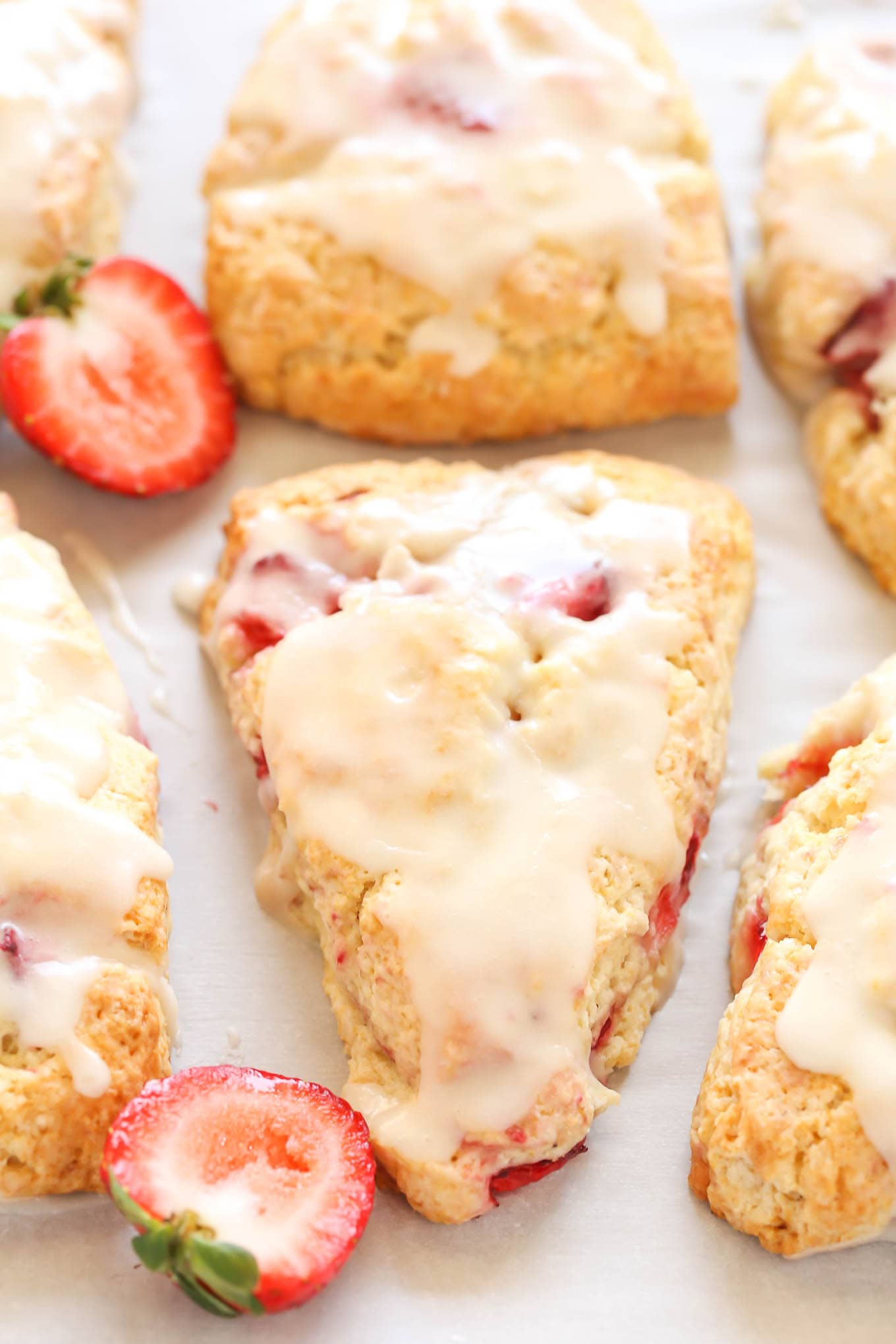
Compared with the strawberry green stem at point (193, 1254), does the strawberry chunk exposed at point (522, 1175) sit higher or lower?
lower

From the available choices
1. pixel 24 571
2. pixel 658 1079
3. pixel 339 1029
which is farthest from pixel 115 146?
pixel 658 1079

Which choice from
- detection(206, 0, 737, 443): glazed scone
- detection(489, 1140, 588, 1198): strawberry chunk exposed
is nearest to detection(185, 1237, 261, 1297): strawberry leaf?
detection(489, 1140, 588, 1198): strawberry chunk exposed

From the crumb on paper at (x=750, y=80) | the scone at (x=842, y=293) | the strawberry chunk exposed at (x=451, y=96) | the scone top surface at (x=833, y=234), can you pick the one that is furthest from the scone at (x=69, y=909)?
the crumb on paper at (x=750, y=80)

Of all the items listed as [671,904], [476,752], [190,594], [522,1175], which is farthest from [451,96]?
[522,1175]

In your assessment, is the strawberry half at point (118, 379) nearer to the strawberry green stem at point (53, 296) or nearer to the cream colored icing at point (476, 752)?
the strawberry green stem at point (53, 296)

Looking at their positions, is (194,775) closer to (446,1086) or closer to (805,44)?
(446,1086)

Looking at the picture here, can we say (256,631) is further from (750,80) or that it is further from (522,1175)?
(750,80)
